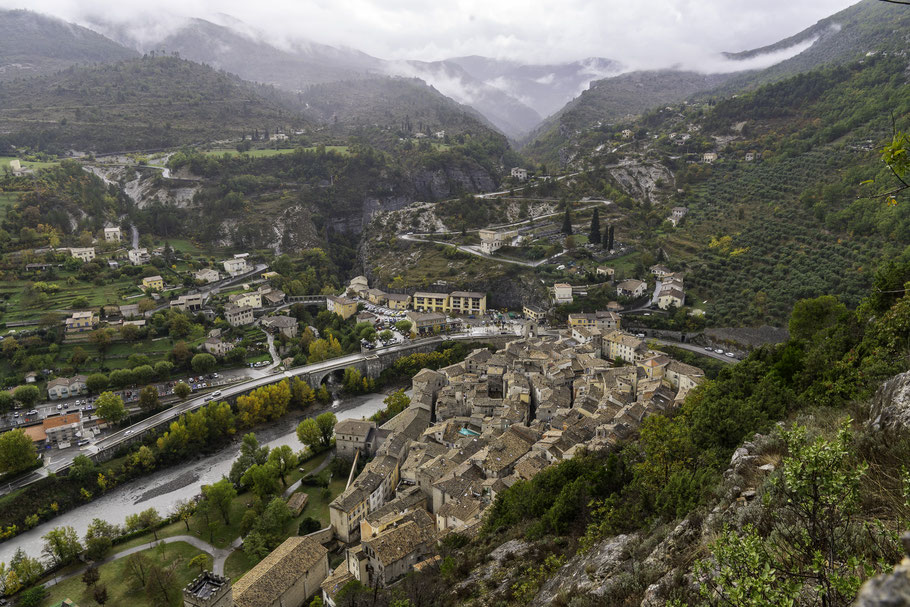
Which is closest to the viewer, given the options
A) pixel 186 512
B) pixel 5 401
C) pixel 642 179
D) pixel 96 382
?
pixel 186 512

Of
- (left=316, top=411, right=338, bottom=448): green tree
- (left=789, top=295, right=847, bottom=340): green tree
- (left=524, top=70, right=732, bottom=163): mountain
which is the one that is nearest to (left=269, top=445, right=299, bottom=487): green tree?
(left=316, top=411, right=338, bottom=448): green tree

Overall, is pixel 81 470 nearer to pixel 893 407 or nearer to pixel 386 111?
pixel 893 407

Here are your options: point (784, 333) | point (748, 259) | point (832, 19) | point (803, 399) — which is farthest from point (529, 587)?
point (832, 19)

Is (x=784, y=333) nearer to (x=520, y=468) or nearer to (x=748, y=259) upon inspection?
(x=748, y=259)

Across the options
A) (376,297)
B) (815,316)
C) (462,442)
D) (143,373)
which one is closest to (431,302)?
(376,297)

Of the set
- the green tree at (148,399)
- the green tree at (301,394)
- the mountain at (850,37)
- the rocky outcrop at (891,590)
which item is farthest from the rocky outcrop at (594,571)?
the mountain at (850,37)

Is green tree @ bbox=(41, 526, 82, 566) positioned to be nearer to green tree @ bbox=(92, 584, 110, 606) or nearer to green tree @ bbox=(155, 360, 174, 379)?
green tree @ bbox=(92, 584, 110, 606)
